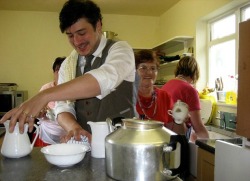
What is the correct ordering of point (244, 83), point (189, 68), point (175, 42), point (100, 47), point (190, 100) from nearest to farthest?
point (244, 83), point (100, 47), point (190, 100), point (189, 68), point (175, 42)

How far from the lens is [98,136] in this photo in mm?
1047

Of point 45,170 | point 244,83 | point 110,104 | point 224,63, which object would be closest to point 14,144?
point 45,170

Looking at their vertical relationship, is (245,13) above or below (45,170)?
above

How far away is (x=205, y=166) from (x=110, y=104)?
0.73 metres

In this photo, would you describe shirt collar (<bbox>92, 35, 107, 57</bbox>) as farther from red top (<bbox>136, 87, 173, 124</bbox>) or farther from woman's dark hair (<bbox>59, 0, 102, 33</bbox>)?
red top (<bbox>136, 87, 173, 124</bbox>)

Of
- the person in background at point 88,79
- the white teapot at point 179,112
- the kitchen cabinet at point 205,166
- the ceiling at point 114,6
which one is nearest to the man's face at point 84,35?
the person in background at point 88,79

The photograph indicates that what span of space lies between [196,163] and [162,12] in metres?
3.37

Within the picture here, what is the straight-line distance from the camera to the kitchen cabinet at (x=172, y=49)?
3638mm

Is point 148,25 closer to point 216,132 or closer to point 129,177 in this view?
point 216,132

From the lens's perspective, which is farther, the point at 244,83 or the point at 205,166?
the point at 205,166

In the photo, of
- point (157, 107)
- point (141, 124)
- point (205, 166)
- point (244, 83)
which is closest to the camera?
point (141, 124)

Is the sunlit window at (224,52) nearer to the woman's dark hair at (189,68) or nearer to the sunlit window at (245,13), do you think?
the sunlit window at (245,13)

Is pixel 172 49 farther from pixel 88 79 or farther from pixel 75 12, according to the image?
pixel 88 79

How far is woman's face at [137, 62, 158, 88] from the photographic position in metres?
2.03
